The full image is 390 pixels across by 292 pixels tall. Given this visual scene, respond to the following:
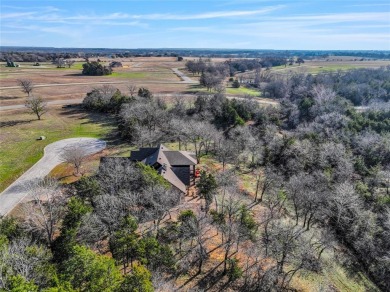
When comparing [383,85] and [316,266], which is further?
[383,85]

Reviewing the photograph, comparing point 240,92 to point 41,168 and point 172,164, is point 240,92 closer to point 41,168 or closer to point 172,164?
point 172,164

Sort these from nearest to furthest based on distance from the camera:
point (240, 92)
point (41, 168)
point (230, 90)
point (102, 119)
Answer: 1. point (41, 168)
2. point (102, 119)
3. point (240, 92)
4. point (230, 90)

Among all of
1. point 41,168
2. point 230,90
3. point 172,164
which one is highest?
point 230,90

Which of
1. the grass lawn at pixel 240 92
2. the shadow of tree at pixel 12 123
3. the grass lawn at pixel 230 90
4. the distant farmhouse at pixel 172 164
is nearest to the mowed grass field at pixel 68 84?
the grass lawn at pixel 230 90

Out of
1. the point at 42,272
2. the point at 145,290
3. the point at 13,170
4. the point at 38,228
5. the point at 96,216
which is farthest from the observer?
the point at 13,170

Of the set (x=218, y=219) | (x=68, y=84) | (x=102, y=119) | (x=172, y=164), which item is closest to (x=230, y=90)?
(x=102, y=119)

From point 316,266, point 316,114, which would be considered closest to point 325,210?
point 316,266

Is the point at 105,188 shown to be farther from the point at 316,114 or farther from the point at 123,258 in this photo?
the point at 316,114

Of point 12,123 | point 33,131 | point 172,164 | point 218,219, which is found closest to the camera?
point 218,219

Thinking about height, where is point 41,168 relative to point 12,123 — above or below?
below
